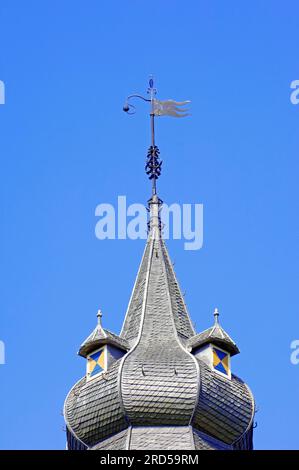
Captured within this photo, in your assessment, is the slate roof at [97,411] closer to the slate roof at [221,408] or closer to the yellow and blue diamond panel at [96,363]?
the yellow and blue diamond panel at [96,363]

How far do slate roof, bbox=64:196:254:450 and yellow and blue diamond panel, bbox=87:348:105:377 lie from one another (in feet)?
1.16

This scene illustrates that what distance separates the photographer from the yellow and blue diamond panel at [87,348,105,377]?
2650 inches

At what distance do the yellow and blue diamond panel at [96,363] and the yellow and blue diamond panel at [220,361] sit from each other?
3.90 meters

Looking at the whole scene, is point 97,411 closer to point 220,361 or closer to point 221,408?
point 221,408

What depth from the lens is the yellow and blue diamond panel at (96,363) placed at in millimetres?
67312

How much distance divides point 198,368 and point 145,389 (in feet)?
6.77

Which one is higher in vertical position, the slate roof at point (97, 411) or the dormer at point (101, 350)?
the dormer at point (101, 350)

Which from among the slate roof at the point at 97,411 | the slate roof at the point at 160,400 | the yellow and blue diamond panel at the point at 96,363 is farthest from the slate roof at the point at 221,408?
the yellow and blue diamond panel at the point at 96,363

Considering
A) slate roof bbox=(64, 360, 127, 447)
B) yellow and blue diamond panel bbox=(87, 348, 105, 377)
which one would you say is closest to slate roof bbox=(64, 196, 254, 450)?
slate roof bbox=(64, 360, 127, 447)
